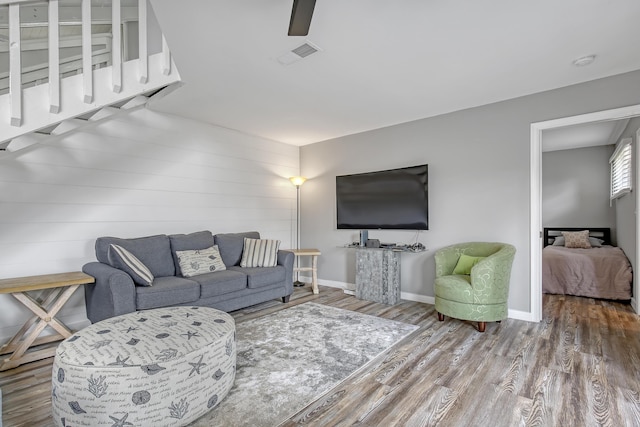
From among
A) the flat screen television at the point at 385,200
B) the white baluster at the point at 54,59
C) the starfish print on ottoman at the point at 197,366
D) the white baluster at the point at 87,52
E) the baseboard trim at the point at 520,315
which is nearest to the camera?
the starfish print on ottoman at the point at 197,366

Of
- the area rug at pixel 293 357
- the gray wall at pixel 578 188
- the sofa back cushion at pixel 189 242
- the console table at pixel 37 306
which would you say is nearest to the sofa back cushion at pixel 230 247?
the sofa back cushion at pixel 189 242

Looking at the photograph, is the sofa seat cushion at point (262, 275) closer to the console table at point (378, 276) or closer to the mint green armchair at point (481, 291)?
the console table at point (378, 276)

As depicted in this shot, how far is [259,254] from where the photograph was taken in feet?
13.5

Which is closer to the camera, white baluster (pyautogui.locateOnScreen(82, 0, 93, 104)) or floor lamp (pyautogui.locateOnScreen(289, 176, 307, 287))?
white baluster (pyautogui.locateOnScreen(82, 0, 93, 104))

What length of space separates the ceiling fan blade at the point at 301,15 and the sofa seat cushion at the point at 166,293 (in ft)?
8.08

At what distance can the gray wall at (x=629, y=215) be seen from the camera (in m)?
3.94

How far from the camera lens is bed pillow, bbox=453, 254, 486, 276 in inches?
137

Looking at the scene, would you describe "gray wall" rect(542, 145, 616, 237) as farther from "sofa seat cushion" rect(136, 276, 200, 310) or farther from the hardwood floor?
"sofa seat cushion" rect(136, 276, 200, 310)

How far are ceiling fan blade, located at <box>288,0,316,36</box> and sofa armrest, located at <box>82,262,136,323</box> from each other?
94.7 inches

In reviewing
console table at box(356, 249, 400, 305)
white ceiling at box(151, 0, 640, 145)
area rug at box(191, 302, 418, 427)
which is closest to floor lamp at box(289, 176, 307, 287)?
console table at box(356, 249, 400, 305)

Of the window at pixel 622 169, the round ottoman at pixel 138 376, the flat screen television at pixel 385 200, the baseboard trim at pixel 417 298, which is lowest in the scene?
the baseboard trim at pixel 417 298

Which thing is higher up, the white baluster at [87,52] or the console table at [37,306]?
the white baluster at [87,52]

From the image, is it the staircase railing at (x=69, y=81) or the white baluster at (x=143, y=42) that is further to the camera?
the white baluster at (x=143, y=42)

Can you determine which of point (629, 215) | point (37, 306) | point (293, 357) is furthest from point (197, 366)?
point (629, 215)
